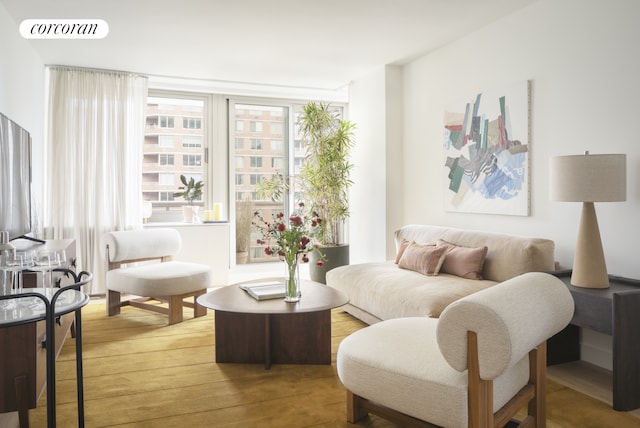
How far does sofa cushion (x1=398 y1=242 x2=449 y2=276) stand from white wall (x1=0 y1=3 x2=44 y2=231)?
10.7ft

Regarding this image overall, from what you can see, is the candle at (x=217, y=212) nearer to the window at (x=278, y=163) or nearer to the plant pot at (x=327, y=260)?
the window at (x=278, y=163)

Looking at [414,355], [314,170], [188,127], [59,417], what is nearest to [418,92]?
[314,170]

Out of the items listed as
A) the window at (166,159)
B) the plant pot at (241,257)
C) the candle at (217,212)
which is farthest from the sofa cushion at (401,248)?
the window at (166,159)

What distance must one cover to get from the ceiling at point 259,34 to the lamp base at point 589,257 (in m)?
1.72

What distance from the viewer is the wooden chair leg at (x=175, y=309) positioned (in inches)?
156

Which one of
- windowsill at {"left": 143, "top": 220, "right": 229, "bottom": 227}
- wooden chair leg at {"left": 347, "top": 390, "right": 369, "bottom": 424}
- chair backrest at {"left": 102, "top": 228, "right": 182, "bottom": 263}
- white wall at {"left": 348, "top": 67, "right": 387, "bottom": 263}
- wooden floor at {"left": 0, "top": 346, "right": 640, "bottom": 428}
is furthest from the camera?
windowsill at {"left": 143, "top": 220, "right": 229, "bottom": 227}

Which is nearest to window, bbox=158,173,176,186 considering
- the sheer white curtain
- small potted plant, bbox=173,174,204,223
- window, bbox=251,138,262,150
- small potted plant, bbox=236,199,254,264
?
small potted plant, bbox=173,174,204,223

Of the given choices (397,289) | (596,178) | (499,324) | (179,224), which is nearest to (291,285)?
(397,289)

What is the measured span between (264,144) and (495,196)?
3313mm

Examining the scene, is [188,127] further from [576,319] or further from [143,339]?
[576,319]

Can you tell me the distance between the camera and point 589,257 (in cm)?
267

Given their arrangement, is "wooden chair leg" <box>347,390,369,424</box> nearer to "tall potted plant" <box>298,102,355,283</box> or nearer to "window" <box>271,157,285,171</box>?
"tall potted plant" <box>298,102,355,283</box>

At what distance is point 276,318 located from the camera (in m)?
3.13

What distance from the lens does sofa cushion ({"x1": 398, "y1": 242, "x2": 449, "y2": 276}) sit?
12.0 ft
